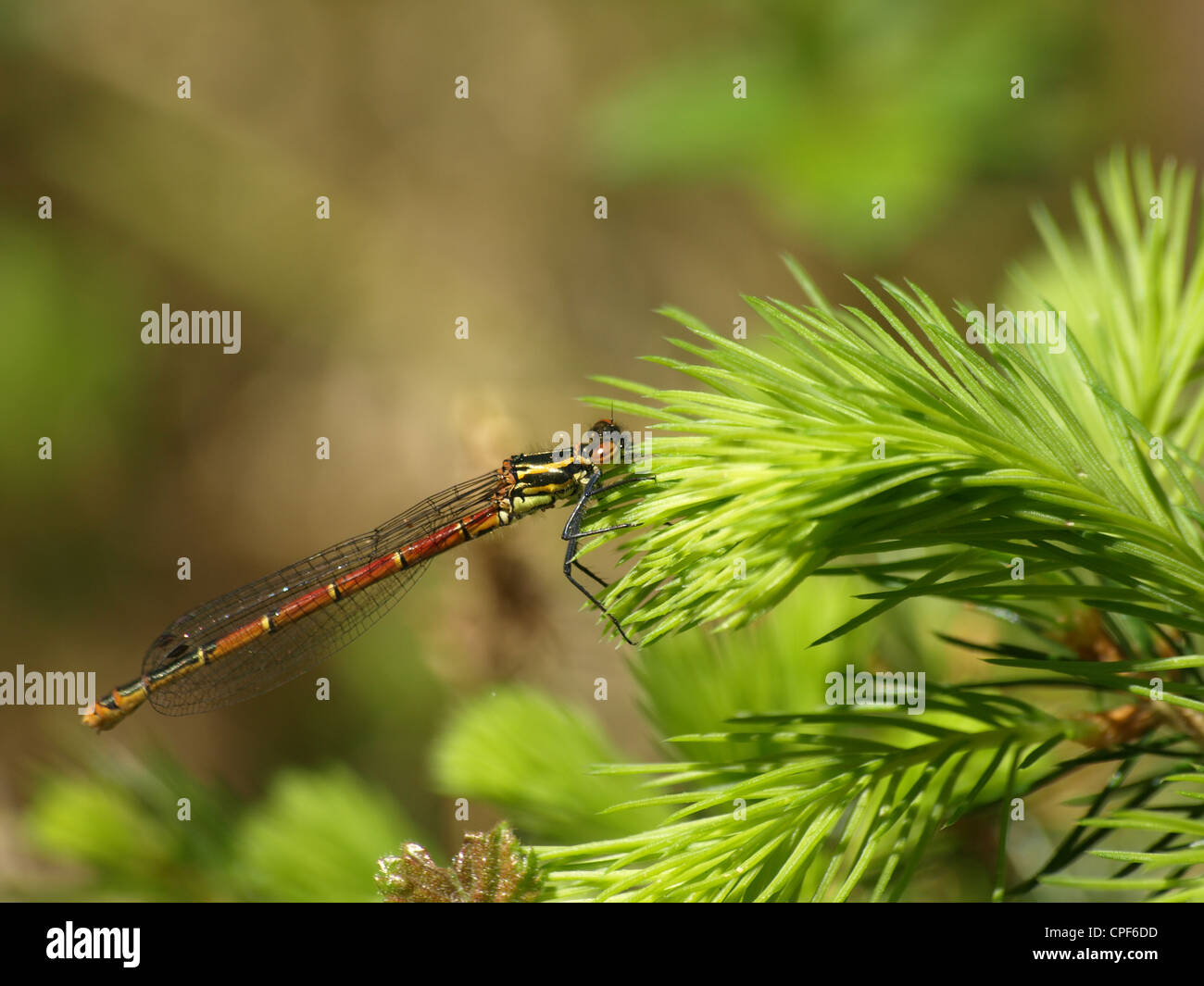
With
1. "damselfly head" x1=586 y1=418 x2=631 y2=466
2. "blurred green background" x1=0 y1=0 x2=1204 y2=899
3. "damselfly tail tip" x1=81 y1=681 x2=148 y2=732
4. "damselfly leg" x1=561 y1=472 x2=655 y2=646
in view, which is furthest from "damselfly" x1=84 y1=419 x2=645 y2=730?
"damselfly leg" x1=561 y1=472 x2=655 y2=646

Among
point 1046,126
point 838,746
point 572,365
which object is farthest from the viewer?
point 572,365

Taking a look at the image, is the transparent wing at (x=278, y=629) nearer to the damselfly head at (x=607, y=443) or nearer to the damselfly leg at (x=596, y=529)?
the damselfly head at (x=607, y=443)

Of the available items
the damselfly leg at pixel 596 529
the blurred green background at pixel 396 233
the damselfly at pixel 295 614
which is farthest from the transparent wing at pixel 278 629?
the damselfly leg at pixel 596 529

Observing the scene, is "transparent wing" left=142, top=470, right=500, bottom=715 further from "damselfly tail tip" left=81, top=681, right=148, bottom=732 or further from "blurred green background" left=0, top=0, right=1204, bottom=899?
"blurred green background" left=0, top=0, right=1204, bottom=899

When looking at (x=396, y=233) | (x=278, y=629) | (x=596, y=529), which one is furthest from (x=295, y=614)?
(x=396, y=233)

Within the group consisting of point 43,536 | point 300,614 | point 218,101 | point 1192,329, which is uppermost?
point 218,101

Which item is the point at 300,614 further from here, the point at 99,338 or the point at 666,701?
the point at 99,338
